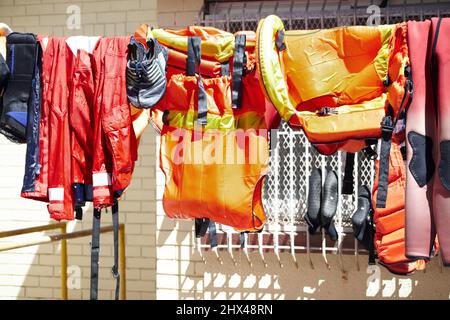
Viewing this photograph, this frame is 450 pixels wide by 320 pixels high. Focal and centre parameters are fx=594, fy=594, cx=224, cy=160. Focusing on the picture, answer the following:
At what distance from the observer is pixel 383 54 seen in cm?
257

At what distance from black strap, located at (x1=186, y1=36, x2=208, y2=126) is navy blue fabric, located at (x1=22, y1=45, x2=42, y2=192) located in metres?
0.73

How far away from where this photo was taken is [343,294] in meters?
4.38

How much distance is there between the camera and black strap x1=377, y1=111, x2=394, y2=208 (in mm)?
2465

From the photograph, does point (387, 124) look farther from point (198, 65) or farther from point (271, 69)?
point (198, 65)

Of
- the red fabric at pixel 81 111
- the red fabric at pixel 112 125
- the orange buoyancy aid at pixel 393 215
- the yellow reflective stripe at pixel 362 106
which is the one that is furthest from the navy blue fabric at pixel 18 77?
the orange buoyancy aid at pixel 393 215

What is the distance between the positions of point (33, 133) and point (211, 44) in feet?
3.09

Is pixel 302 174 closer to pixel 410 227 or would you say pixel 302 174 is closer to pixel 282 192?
pixel 282 192

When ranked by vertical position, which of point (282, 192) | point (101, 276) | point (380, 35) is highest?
point (380, 35)

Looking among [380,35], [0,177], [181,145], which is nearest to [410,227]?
[380,35]

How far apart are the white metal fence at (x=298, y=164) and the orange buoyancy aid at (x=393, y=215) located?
62.3 inches

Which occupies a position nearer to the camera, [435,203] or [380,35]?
[435,203]

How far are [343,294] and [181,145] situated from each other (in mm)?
2170

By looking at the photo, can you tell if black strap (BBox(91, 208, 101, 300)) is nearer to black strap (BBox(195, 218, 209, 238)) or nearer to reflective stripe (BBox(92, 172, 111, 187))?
reflective stripe (BBox(92, 172, 111, 187))

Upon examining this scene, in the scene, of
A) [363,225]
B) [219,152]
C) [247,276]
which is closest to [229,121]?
[219,152]
